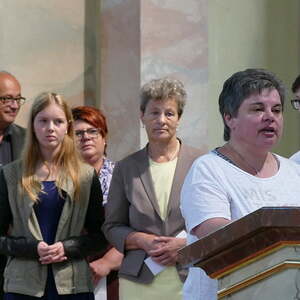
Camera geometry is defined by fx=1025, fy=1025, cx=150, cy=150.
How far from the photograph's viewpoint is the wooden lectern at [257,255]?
276 centimetres

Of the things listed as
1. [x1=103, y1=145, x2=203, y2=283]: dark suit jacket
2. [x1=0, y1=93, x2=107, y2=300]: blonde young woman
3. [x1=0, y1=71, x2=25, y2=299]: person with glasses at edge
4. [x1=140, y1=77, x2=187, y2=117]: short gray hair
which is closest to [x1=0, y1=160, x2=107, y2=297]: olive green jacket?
[x1=0, y1=93, x2=107, y2=300]: blonde young woman

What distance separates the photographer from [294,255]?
109 inches

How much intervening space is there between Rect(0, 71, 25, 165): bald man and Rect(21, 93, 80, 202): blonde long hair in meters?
0.65

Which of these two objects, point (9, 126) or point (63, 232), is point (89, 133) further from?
point (63, 232)

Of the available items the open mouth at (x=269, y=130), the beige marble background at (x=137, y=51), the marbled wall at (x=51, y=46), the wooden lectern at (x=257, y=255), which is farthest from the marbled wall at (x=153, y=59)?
the wooden lectern at (x=257, y=255)

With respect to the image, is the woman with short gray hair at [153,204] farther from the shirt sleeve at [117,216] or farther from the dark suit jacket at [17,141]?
the dark suit jacket at [17,141]

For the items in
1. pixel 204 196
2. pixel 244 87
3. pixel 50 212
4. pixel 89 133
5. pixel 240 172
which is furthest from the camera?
pixel 89 133

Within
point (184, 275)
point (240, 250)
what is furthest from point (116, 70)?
point (240, 250)

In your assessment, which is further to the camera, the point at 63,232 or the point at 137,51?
the point at 137,51

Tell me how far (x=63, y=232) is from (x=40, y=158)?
16.3 inches

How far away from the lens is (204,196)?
360cm

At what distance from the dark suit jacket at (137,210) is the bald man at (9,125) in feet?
2.78

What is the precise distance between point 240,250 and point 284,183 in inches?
36.5

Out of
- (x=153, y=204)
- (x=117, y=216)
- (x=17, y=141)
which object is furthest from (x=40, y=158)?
(x=17, y=141)
